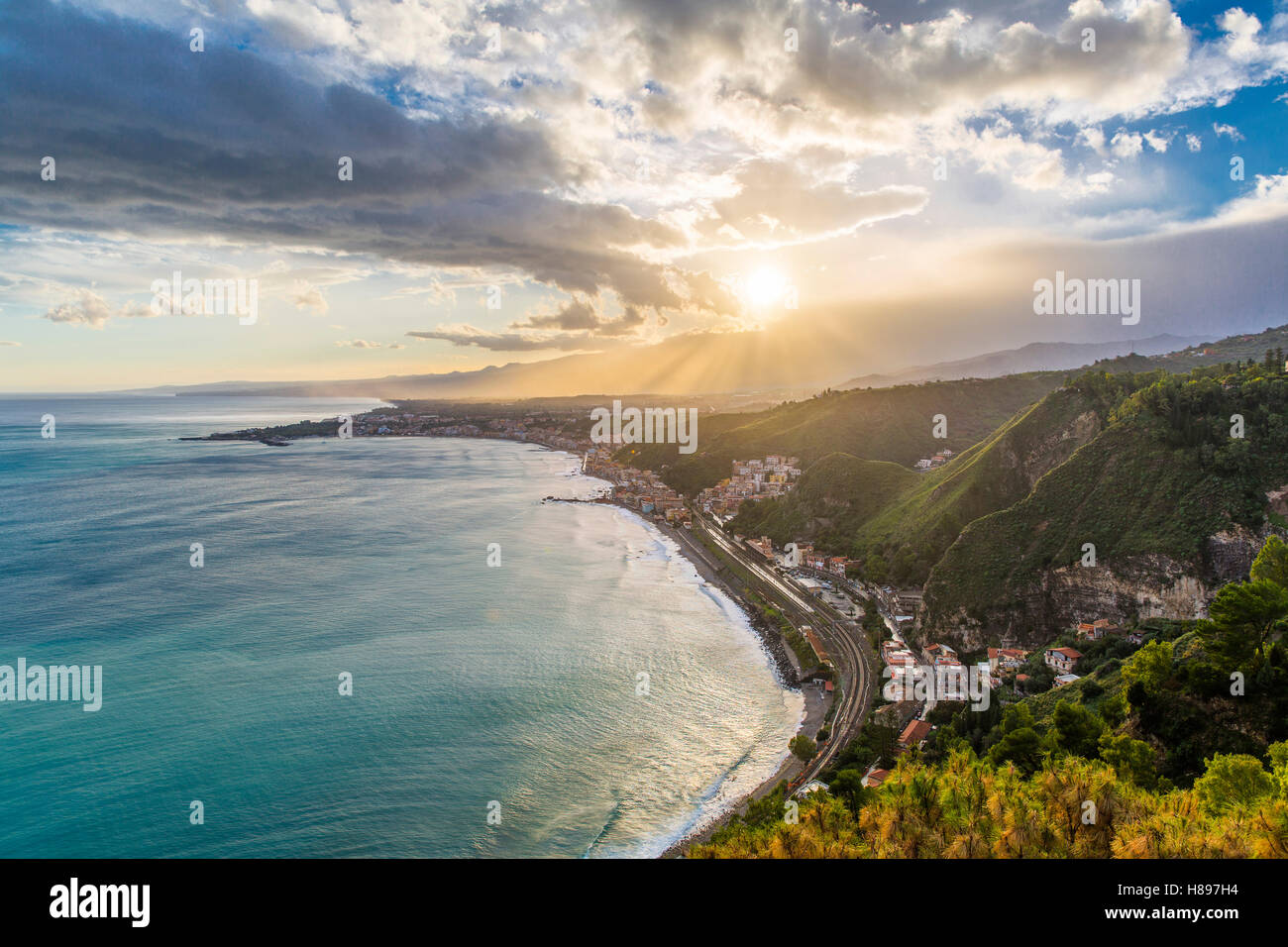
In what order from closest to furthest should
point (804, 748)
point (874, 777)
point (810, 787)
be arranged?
1. point (810, 787)
2. point (874, 777)
3. point (804, 748)

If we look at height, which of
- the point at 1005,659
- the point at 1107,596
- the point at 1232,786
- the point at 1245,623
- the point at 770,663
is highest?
the point at 1245,623

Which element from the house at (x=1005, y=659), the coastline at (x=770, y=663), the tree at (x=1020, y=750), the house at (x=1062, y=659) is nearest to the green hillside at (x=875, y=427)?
the coastline at (x=770, y=663)

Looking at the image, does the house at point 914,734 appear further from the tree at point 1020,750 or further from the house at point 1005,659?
the house at point 1005,659

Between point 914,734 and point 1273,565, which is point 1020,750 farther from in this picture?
point 1273,565

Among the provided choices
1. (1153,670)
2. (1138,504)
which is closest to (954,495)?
(1138,504)
